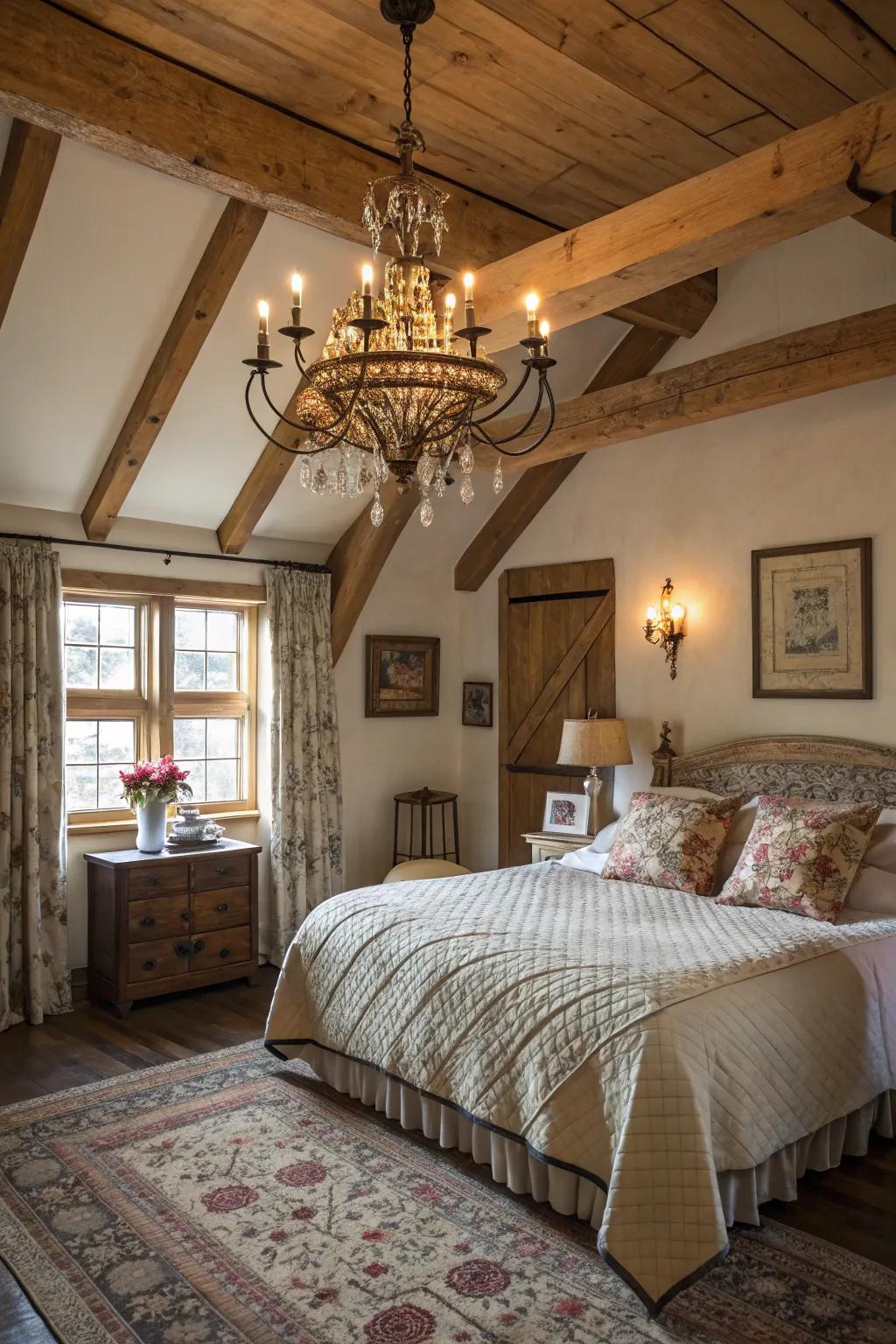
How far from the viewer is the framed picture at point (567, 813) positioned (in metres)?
5.84

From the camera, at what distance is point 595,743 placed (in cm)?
543

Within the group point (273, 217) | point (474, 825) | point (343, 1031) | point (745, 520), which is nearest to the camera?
point (343, 1031)

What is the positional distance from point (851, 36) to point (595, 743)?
3314mm

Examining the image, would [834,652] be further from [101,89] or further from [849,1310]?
[101,89]

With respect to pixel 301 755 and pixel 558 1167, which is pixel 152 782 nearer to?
pixel 301 755

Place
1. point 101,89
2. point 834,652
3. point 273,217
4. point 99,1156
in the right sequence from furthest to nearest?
point 834,652
point 273,217
point 99,1156
point 101,89

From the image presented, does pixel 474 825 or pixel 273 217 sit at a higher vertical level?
pixel 273 217

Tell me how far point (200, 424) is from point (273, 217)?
4.00 feet

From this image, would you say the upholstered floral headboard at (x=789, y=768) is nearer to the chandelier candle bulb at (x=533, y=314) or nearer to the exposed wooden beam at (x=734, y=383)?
the exposed wooden beam at (x=734, y=383)

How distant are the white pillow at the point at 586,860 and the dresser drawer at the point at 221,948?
1724 millimetres

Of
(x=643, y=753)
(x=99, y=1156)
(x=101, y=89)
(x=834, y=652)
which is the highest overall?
(x=101, y=89)

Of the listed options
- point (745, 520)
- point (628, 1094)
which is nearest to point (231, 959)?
point (628, 1094)

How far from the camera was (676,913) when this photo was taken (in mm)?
3902

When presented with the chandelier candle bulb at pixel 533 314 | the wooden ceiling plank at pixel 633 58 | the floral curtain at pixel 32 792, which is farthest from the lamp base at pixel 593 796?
the chandelier candle bulb at pixel 533 314
